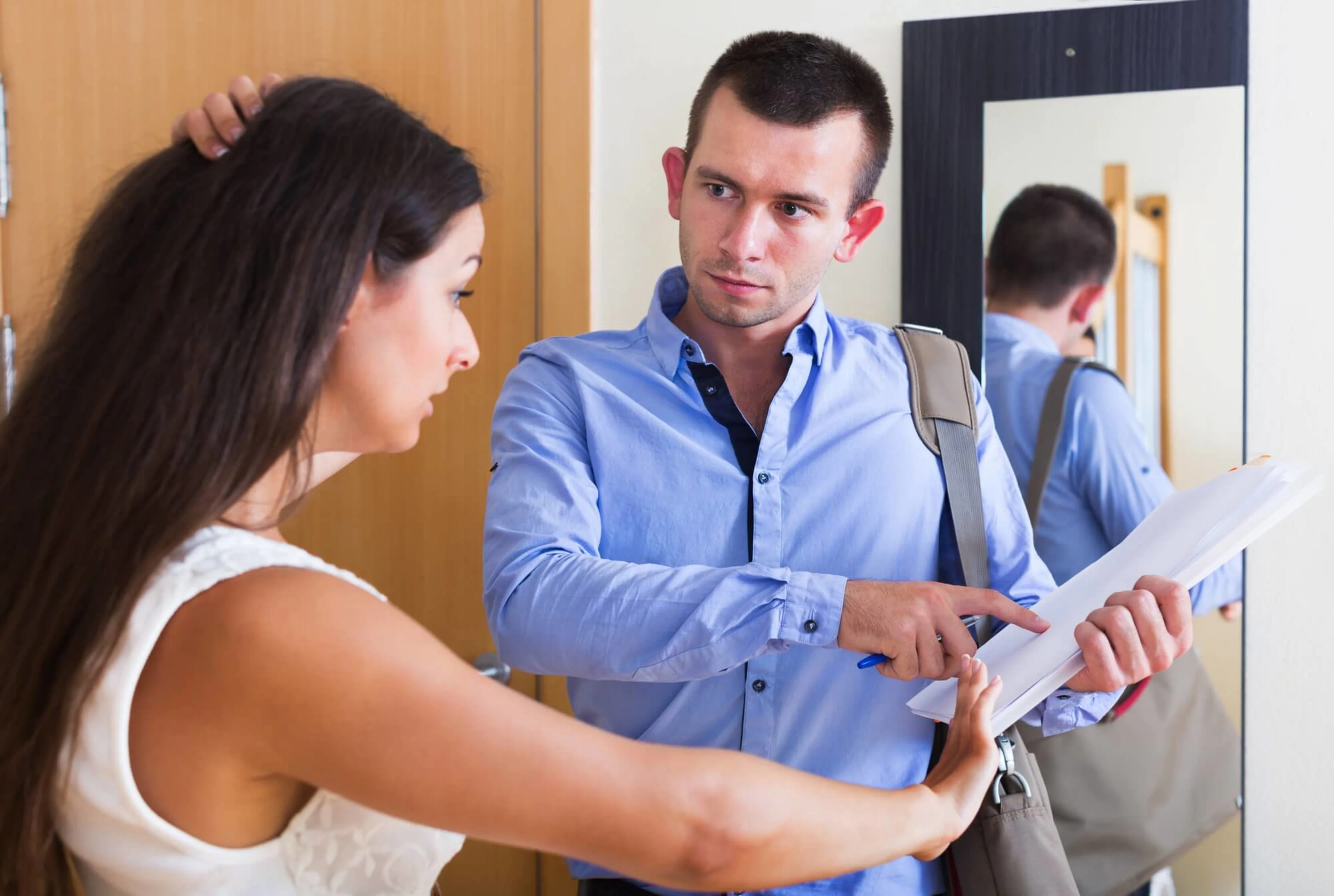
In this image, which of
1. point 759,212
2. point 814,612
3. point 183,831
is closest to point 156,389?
point 183,831

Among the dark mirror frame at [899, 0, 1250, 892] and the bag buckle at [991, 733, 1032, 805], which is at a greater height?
the dark mirror frame at [899, 0, 1250, 892]

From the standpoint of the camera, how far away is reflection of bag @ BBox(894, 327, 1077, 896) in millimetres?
1243

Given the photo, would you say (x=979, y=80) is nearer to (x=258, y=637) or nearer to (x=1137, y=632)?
(x=1137, y=632)

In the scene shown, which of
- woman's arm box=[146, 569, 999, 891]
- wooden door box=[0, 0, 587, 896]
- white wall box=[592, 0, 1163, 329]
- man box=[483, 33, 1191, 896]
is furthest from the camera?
wooden door box=[0, 0, 587, 896]

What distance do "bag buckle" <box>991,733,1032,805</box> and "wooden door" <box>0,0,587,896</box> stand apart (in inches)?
35.3

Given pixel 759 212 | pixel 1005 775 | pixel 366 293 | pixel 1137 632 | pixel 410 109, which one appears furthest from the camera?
pixel 410 109

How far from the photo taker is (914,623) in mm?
1117

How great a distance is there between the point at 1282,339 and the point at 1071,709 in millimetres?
747

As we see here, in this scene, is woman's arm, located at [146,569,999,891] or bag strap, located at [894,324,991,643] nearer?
woman's arm, located at [146,569,999,891]

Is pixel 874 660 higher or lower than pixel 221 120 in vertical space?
lower

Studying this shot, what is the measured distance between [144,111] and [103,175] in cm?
15

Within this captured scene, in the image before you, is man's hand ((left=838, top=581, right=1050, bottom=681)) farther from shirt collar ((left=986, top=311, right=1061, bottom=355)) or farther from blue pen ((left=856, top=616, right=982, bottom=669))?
shirt collar ((left=986, top=311, right=1061, bottom=355))

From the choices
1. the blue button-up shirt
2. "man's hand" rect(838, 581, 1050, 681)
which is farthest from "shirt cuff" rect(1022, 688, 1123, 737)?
"man's hand" rect(838, 581, 1050, 681)

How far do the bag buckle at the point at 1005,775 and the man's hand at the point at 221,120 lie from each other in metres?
1.03
